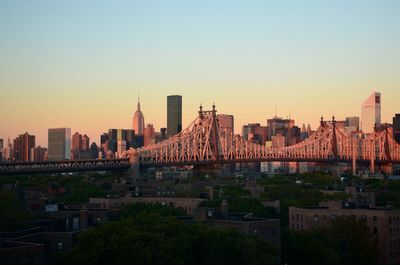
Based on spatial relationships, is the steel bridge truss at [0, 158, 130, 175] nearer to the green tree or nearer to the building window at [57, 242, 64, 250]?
the green tree

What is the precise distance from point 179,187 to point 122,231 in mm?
78459

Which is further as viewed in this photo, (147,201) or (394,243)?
(147,201)

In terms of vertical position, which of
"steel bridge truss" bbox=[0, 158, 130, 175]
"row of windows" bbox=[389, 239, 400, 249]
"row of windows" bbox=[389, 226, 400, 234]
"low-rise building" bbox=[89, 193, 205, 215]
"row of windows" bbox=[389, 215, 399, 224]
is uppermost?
"steel bridge truss" bbox=[0, 158, 130, 175]

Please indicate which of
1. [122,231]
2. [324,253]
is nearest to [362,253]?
[324,253]

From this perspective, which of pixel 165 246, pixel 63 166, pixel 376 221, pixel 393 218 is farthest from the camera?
pixel 63 166

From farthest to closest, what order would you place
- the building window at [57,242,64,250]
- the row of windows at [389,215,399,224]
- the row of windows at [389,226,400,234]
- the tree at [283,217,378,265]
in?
the row of windows at [389,226,400,234] < the row of windows at [389,215,399,224] < the tree at [283,217,378,265] < the building window at [57,242,64,250]

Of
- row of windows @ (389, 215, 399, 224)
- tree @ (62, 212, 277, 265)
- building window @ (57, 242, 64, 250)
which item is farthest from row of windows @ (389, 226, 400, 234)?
building window @ (57, 242, 64, 250)

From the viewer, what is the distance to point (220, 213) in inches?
2724

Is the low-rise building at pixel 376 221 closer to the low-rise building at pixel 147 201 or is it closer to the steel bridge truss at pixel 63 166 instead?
the low-rise building at pixel 147 201

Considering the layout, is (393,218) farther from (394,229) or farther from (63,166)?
(63,166)

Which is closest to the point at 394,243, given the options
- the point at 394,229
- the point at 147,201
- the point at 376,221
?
the point at 394,229

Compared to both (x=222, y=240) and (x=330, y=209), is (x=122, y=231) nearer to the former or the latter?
(x=222, y=240)

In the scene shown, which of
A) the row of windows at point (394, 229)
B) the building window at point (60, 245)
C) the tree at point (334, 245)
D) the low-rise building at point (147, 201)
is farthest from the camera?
the low-rise building at point (147, 201)

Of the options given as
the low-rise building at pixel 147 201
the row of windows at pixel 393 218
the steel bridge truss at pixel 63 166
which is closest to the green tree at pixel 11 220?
the low-rise building at pixel 147 201
